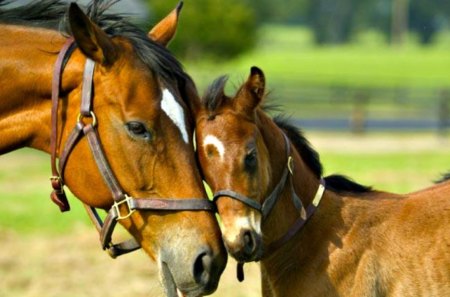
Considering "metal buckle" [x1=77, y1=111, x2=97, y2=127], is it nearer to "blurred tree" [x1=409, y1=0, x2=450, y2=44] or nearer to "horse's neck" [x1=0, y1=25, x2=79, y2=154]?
"horse's neck" [x1=0, y1=25, x2=79, y2=154]

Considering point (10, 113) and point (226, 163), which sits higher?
point (10, 113)

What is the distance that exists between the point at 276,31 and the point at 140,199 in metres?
90.6

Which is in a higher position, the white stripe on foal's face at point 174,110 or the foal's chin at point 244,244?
the white stripe on foal's face at point 174,110

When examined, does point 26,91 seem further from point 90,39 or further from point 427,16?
point 427,16

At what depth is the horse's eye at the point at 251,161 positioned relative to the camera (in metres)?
4.47

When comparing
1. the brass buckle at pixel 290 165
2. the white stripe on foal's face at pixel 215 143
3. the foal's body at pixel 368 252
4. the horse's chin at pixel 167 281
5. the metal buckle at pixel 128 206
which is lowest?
the foal's body at pixel 368 252

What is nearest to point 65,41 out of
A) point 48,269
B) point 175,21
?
point 175,21

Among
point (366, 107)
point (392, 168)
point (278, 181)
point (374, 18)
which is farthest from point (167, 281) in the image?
point (374, 18)

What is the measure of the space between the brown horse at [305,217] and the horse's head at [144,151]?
66cm

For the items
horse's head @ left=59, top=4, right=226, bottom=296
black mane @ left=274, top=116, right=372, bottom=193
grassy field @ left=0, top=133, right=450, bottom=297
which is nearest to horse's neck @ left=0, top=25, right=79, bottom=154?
horse's head @ left=59, top=4, right=226, bottom=296

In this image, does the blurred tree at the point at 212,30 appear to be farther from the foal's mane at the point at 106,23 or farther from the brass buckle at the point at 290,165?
the foal's mane at the point at 106,23

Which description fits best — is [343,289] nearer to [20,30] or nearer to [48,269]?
[20,30]

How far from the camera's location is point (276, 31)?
9325cm

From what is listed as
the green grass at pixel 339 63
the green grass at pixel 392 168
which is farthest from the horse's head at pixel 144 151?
the green grass at pixel 339 63
